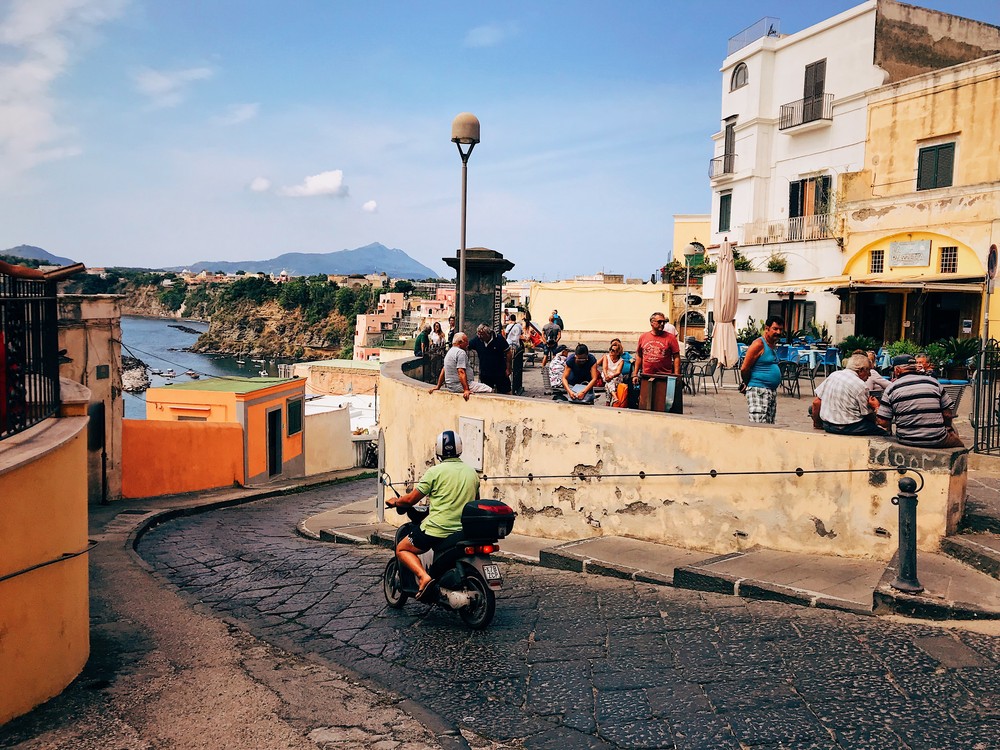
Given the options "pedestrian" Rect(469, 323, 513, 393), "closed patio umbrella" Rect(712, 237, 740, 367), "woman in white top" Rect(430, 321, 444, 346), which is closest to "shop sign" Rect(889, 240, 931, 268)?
"closed patio umbrella" Rect(712, 237, 740, 367)

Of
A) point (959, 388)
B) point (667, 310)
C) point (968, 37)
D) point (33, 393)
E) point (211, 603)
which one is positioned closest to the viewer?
point (33, 393)

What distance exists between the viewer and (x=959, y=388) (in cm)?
795

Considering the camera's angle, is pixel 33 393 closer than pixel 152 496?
Yes

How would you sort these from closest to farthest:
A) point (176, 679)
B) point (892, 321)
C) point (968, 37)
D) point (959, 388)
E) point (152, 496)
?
point (176, 679)
point (959, 388)
point (152, 496)
point (892, 321)
point (968, 37)

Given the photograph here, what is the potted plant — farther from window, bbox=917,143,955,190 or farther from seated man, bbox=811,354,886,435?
seated man, bbox=811,354,886,435

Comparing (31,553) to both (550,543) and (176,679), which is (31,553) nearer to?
(176,679)

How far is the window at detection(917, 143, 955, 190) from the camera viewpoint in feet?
58.1

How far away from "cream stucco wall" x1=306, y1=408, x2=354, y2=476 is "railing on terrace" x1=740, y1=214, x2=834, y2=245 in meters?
14.2

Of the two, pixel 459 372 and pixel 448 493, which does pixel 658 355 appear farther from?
pixel 448 493

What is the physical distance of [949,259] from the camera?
17.3 meters

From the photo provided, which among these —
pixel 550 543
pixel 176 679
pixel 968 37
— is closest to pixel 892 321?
pixel 968 37

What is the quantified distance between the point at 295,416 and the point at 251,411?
8.72 feet

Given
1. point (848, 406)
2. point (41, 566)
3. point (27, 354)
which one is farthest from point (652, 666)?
point (27, 354)

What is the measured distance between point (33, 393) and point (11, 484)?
4.78 feet
